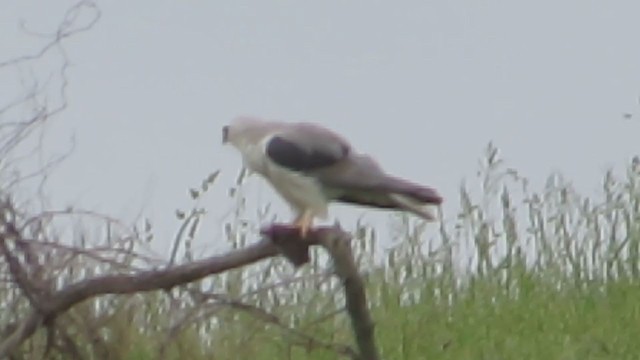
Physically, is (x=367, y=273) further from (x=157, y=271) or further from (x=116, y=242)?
(x=157, y=271)

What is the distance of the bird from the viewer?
5.39 m

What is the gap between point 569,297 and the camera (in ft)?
28.0

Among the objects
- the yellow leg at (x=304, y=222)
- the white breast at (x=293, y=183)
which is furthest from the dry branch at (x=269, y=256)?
the white breast at (x=293, y=183)

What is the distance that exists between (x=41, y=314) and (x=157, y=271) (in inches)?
21.8

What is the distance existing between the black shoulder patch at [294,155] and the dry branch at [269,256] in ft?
0.69

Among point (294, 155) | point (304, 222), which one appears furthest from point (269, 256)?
point (294, 155)

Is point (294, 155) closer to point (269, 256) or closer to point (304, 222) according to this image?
point (304, 222)

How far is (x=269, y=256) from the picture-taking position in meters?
5.25

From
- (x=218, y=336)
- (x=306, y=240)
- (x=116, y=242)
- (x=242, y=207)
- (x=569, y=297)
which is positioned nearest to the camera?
(x=306, y=240)

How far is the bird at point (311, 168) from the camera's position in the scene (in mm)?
5387

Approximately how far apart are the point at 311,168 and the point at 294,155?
0.28 ft

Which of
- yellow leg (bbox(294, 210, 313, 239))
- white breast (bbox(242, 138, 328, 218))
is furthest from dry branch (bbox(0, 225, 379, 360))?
white breast (bbox(242, 138, 328, 218))

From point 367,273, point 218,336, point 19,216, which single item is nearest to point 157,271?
point 19,216

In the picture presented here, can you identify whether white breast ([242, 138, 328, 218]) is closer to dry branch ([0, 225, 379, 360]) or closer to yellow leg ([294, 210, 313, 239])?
yellow leg ([294, 210, 313, 239])
